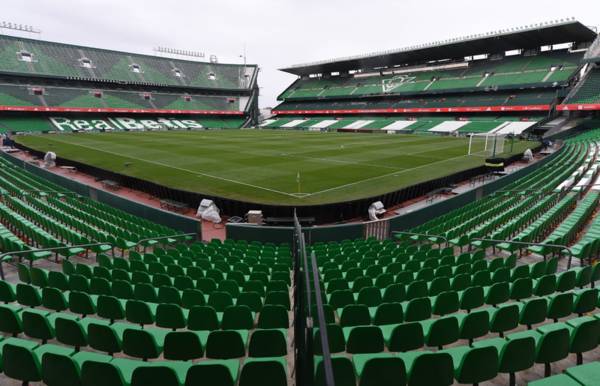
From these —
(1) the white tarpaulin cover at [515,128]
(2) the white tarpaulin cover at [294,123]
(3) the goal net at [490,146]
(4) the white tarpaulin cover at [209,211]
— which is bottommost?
(4) the white tarpaulin cover at [209,211]

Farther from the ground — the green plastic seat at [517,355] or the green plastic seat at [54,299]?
the green plastic seat at [517,355]

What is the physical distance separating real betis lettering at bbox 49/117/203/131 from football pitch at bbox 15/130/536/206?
27896mm

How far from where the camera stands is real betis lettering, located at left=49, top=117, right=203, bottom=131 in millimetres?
62594

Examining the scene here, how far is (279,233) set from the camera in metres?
12.9

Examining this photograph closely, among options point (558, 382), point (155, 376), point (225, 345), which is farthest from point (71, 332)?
point (558, 382)

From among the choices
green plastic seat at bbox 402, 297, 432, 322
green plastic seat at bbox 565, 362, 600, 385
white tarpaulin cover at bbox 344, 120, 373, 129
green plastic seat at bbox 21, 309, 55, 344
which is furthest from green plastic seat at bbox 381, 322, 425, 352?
white tarpaulin cover at bbox 344, 120, 373, 129

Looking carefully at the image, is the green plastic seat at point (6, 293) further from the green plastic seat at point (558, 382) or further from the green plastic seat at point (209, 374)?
the green plastic seat at point (558, 382)

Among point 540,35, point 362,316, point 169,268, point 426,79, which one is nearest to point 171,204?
point 169,268

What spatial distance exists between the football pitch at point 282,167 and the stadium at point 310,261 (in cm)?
25

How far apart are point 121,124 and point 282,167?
184 feet

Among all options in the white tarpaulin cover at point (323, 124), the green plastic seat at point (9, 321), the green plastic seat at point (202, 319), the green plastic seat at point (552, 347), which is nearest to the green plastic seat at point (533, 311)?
the green plastic seat at point (552, 347)

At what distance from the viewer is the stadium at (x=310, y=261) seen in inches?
148

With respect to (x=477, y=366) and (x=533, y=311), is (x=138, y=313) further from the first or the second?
(x=533, y=311)

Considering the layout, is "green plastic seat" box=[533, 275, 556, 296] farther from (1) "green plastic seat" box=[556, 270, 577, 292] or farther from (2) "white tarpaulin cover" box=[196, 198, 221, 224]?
(2) "white tarpaulin cover" box=[196, 198, 221, 224]
